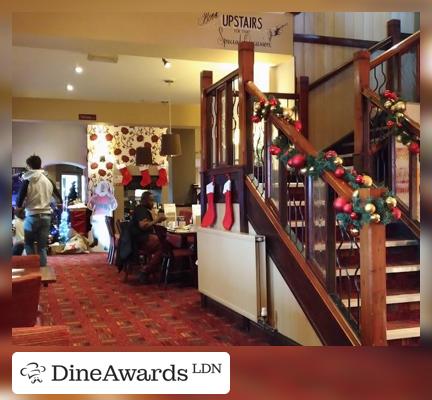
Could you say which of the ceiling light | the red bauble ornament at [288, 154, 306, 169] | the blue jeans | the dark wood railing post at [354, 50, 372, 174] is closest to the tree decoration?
the red bauble ornament at [288, 154, 306, 169]

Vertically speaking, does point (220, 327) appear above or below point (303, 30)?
below

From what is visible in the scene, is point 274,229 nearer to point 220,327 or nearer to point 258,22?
point 220,327

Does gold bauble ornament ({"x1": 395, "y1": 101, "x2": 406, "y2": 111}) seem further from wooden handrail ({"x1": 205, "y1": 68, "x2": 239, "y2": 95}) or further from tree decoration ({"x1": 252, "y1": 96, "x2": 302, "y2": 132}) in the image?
wooden handrail ({"x1": 205, "y1": 68, "x2": 239, "y2": 95})

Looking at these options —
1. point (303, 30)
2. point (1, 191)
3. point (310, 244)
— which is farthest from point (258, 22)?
point (1, 191)

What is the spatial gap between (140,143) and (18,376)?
30.1 feet

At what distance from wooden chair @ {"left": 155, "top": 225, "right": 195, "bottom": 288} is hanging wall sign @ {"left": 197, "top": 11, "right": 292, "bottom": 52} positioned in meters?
2.55

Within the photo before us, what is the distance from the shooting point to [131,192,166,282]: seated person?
6.61m

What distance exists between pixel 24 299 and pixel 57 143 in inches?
342

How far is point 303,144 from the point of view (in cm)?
333

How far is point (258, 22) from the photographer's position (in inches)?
228

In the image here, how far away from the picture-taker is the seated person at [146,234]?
21.7 ft

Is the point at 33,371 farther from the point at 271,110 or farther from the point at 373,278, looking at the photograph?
the point at 271,110

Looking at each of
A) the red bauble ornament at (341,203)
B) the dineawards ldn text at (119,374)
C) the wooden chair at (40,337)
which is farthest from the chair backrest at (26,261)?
the red bauble ornament at (341,203)

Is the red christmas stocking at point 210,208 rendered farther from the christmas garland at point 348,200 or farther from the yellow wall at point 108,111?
the yellow wall at point 108,111
